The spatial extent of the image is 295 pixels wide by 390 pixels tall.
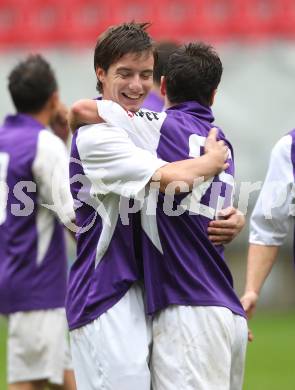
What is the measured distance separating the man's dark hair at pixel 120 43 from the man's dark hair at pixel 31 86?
207cm

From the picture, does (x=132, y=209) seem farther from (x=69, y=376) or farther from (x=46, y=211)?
(x=69, y=376)

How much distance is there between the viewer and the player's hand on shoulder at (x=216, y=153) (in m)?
3.81

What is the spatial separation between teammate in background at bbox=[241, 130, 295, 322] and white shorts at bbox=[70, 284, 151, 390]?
820 mm

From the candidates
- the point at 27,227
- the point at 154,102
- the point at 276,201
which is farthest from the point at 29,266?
the point at 276,201

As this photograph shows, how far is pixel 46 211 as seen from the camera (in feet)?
19.1

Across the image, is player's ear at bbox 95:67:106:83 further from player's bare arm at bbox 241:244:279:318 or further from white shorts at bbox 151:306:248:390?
player's bare arm at bbox 241:244:279:318

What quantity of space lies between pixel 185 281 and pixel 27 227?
213 centimetres

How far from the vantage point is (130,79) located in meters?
3.88

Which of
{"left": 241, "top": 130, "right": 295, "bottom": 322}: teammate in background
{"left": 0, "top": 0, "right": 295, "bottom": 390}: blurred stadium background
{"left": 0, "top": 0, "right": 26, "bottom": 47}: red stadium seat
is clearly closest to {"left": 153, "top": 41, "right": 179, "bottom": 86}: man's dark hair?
{"left": 241, "top": 130, "right": 295, "bottom": 322}: teammate in background

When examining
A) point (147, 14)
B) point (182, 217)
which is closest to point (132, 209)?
point (182, 217)

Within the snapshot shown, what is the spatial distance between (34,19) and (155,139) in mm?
9548

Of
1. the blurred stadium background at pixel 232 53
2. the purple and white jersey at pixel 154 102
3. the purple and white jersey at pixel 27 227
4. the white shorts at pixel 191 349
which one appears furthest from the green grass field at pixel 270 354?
the white shorts at pixel 191 349

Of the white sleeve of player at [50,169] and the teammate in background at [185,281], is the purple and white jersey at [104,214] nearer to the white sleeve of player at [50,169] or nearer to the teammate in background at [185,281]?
the teammate in background at [185,281]

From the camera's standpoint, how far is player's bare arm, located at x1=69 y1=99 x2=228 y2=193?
3.71 meters
